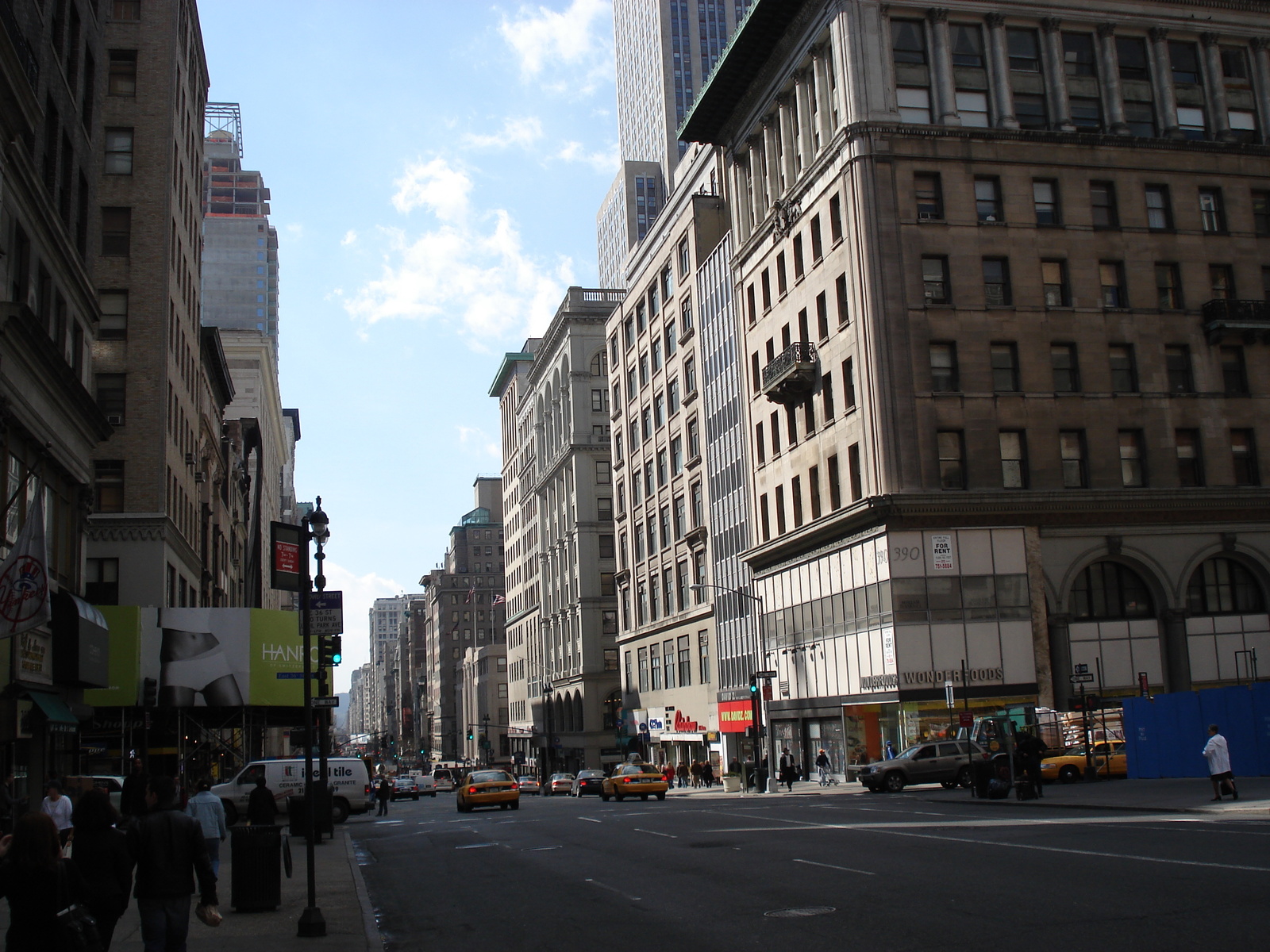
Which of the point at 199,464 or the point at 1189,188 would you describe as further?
the point at 199,464

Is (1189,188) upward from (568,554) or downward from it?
upward

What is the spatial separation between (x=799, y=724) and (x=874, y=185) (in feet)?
83.6

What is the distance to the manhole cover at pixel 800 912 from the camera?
13.5 meters

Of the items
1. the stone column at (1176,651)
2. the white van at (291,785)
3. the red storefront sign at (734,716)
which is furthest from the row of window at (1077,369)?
the white van at (291,785)

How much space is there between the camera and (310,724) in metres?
16.8

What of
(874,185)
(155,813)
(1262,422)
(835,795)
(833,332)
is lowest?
(835,795)

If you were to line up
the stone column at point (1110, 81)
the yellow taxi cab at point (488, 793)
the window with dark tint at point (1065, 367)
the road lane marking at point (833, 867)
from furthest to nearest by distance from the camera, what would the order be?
the stone column at point (1110, 81)
the window with dark tint at point (1065, 367)
the yellow taxi cab at point (488, 793)
the road lane marking at point (833, 867)

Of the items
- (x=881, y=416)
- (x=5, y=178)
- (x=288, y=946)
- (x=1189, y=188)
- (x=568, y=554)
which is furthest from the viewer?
(x=568, y=554)

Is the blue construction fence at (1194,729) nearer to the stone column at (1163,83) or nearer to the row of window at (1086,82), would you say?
the row of window at (1086,82)

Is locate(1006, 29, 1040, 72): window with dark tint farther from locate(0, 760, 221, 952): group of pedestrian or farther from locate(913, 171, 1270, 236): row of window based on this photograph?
locate(0, 760, 221, 952): group of pedestrian

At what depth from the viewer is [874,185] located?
50781 mm

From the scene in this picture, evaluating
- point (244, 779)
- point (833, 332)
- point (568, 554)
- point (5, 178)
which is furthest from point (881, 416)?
point (568, 554)

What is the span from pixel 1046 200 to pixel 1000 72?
5.82 metres

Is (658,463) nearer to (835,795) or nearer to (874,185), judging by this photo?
(874,185)
